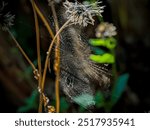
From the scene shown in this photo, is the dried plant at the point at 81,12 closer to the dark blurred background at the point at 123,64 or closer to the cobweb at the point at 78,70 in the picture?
the cobweb at the point at 78,70

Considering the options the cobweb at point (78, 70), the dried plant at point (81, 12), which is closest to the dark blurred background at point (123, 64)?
the cobweb at point (78, 70)

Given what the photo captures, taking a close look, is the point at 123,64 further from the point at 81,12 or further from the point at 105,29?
the point at 81,12

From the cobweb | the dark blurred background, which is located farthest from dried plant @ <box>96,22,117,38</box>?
the dark blurred background

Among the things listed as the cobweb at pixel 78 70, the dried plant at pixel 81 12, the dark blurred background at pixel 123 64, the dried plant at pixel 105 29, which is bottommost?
the dark blurred background at pixel 123 64

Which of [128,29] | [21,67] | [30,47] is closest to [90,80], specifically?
[30,47]

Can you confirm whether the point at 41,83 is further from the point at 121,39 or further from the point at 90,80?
the point at 121,39

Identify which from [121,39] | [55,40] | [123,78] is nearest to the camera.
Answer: [55,40]

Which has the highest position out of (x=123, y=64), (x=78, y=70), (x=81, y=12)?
(x=81, y=12)

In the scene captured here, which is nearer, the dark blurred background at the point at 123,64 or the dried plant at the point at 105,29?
the dried plant at the point at 105,29

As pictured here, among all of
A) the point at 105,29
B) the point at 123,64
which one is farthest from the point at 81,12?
the point at 123,64
